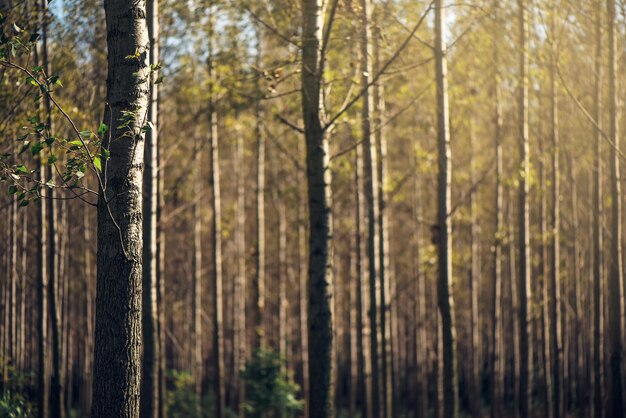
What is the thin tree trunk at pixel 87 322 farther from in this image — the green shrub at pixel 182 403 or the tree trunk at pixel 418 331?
the tree trunk at pixel 418 331

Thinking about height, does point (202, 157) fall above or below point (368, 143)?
above

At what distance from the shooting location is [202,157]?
22.8 metres

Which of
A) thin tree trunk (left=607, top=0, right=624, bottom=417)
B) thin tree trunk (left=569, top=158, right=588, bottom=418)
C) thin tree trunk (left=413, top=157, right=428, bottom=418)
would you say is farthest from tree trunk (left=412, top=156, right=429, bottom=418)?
thin tree trunk (left=607, top=0, right=624, bottom=417)

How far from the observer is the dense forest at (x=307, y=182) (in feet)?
14.4

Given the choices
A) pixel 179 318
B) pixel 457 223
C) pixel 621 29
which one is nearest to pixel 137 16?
pixel 621 29

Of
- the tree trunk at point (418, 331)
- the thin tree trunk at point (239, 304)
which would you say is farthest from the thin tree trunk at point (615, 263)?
the thin tree trunk at point (239, 304)

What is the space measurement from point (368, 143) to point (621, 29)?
12.6ft

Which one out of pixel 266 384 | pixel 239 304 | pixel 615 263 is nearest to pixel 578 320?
pixel 615 263

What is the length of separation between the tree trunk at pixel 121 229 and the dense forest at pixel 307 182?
0.6 inches

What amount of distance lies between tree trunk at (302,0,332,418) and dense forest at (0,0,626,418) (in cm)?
2

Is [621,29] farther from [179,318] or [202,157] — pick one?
[179,318]

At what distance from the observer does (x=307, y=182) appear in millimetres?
6336

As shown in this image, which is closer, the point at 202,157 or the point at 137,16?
the point at 137,16

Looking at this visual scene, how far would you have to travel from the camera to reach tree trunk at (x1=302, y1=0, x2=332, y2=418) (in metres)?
6.16
